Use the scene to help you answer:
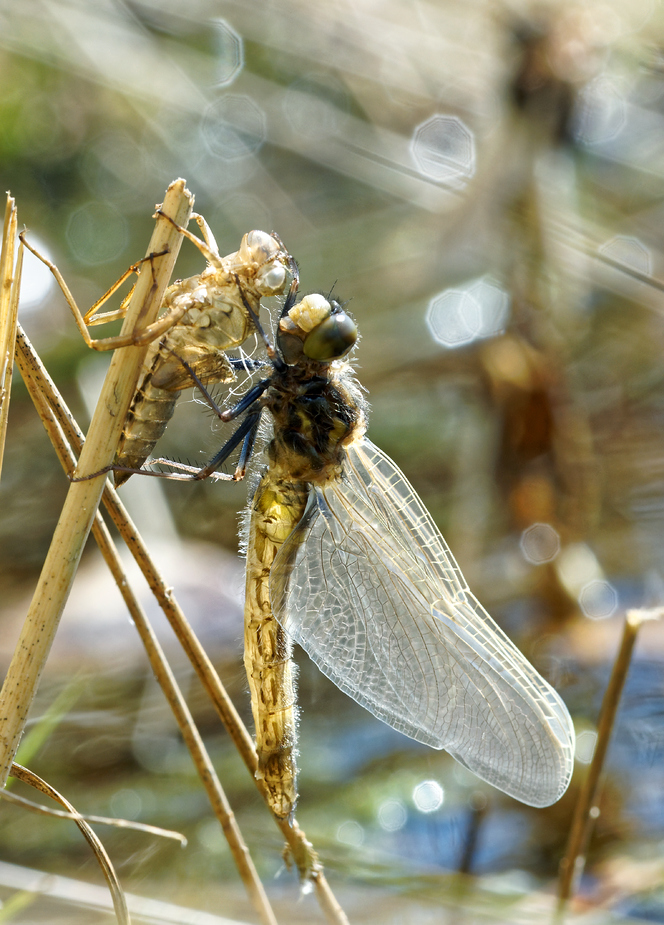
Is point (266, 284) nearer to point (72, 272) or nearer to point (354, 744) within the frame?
point (354, 744)

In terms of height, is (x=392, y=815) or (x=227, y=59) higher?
(x=227, y=59)

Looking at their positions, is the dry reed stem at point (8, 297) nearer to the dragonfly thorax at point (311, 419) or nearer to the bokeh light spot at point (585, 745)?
the dragonfly thorax at point (311, 419)

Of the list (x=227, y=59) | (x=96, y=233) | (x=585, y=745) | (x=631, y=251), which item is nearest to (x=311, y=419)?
(x=585, y=745)

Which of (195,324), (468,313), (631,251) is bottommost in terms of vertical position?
(195,324)

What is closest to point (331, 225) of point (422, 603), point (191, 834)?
point (422, 603)

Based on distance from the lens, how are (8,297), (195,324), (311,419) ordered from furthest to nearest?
(311,419) < (195,324) < (8,297)

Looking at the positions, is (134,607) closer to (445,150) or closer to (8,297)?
(8,297)

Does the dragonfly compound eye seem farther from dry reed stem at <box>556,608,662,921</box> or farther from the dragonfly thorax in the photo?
dry reed stem at <box>556,608,662,921</box>

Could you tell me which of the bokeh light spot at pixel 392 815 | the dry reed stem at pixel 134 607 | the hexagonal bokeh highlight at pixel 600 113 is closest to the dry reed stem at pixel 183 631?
the dry reed stem at pixel 134 607
